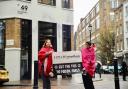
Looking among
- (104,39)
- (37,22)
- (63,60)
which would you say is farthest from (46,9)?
(104,39)

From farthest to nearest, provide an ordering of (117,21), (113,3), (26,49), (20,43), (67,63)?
(113,3), (117,21), (26,49), (20,43), (67,63)

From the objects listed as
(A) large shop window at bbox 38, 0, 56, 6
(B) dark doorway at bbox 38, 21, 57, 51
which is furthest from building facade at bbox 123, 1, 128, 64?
(B) dark doorway at bbox 38, 21, 57, 51

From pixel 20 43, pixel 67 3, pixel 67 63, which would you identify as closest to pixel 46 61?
pixel 67 63

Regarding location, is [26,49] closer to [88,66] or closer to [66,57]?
[66,57]

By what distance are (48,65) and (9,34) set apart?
22994mm

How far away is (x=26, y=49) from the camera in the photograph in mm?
35594

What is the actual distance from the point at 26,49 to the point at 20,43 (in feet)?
3.91

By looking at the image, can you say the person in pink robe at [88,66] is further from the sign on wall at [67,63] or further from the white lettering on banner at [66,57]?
the white lettering on banner at [66,57]

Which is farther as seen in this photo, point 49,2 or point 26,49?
point 49,2

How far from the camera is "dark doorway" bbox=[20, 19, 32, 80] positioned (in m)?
35.0

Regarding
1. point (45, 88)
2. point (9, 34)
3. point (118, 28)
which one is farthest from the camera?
point (118, 28)

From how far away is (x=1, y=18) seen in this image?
35.0 m

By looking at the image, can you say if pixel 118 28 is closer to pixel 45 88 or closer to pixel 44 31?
pixel 44 31

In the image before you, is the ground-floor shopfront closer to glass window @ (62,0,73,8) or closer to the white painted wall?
the white painted wall
